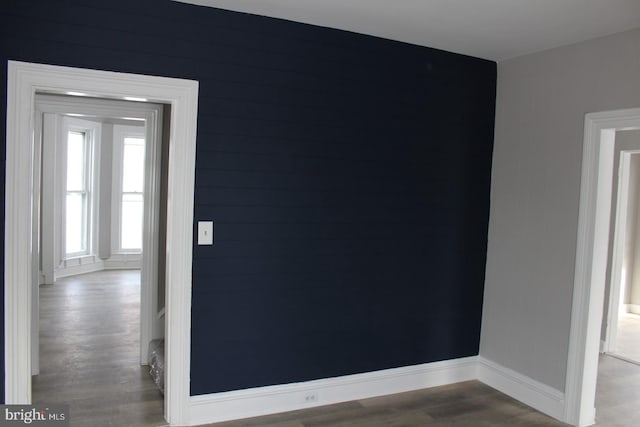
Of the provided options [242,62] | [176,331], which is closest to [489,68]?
[242,62]

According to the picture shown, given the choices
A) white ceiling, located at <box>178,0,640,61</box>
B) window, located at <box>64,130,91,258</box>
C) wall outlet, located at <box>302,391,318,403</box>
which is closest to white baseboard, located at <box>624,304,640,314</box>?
white ceiling, located at <box>178,0,640,61</box>

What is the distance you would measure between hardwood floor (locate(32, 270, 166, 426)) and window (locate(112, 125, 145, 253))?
1.77 m

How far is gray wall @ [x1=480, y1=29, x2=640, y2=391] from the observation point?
334 centimetres

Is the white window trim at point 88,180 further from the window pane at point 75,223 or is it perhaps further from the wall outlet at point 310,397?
the wall outlet at point 310,397

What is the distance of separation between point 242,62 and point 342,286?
1.67 meters

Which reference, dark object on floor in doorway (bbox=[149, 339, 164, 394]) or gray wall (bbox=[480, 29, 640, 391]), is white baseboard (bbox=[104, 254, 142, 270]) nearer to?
dark object on floor in doorway (bbox=[149, 339, 164, 394])

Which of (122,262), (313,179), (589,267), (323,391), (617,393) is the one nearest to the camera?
(589,267)

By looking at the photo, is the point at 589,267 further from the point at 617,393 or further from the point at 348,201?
the point at 348,201

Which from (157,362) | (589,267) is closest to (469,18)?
(589,267)

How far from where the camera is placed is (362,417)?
135 inches

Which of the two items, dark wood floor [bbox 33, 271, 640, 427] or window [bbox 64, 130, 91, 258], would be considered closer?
dark wood floor [bbox 33, 271, 640, 427]

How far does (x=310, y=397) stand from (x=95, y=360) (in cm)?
195

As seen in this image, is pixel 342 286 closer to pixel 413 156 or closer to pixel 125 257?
pixel 413 156

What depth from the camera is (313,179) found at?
A: 3490 mm
